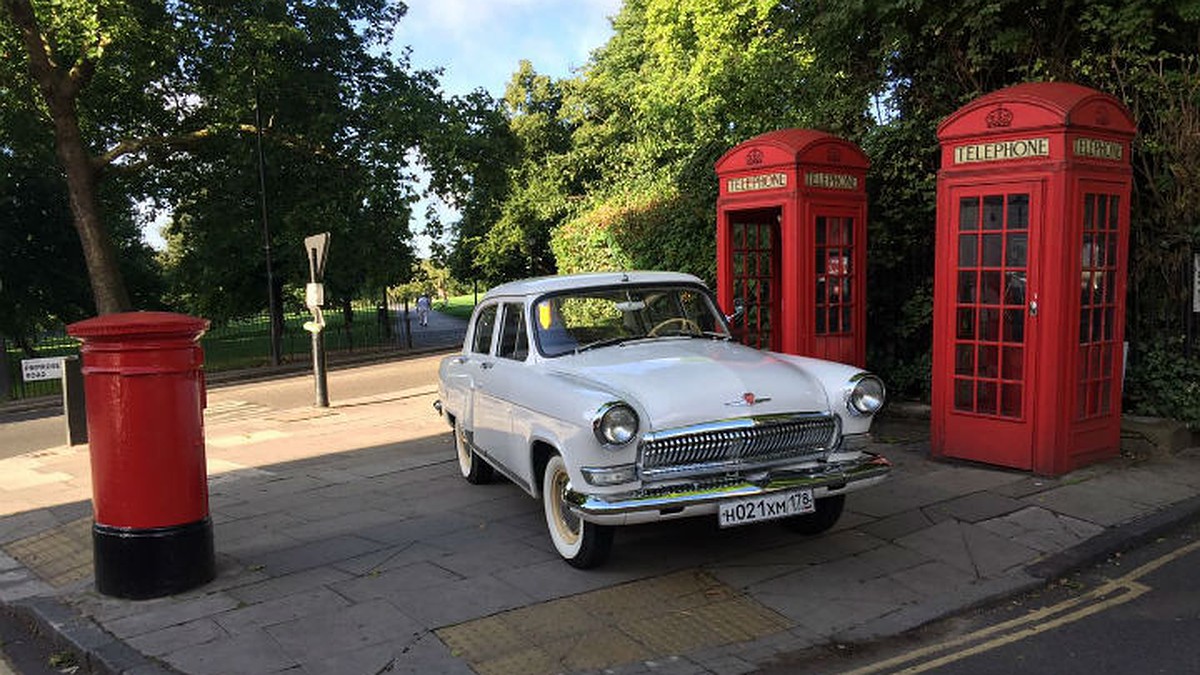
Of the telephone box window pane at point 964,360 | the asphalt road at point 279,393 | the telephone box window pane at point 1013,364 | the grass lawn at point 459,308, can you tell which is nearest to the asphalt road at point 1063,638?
the telephone box window pane at point 1013,364

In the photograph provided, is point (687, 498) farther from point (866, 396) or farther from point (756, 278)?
point (756, 278)

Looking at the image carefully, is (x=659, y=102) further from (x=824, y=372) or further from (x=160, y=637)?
(x=160, y=637)

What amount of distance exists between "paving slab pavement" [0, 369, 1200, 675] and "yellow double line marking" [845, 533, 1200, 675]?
221mm

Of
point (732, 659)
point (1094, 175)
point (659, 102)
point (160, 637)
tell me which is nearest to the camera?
point (732, 659)

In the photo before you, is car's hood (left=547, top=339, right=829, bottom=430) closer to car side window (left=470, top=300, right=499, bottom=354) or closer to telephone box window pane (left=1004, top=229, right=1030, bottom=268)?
car side window (left=470, top=300, right=499, bottom=354)

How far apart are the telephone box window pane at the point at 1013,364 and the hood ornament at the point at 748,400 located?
3.03m

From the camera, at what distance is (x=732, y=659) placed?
360cm

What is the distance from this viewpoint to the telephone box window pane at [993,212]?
20.7ft

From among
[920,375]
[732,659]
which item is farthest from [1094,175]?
[732,659]

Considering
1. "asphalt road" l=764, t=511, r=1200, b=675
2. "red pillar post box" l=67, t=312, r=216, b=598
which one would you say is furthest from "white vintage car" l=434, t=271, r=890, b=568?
"red pillar post box" l=67, t=312, r=216, b=598

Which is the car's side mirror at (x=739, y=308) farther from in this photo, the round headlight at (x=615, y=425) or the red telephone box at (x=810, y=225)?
the round headlight at (x=615, y=425)

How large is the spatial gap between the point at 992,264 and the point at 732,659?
14.0ft

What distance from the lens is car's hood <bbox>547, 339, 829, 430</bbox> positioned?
4.24 meters

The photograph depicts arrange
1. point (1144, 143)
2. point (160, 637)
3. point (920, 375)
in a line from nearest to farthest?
1. point (160, 637)
2. point (1144, 143)
3. point (920, 375)
